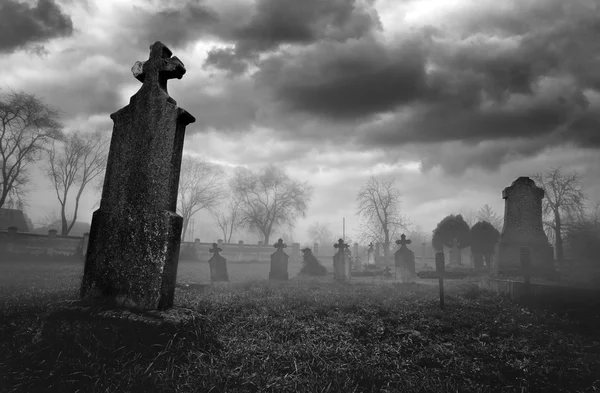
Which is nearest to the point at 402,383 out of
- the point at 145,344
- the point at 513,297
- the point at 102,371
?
the point at 145,344

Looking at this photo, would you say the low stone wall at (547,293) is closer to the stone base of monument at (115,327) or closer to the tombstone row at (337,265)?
the stone base of monument at (115,327)

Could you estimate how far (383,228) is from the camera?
35625mm

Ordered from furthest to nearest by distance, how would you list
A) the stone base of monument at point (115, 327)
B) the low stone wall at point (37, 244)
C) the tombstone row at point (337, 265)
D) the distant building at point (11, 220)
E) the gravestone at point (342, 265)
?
the distant building at point (11, 220), the low stone wall at point (37, 244), the gravestone at point (342, 265), the tombstone row at point (337, 265), the stone base of monument at point (115, 327)

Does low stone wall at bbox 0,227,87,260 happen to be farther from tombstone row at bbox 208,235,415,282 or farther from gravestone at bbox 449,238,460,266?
gravestone at bbox 449,238,460,266

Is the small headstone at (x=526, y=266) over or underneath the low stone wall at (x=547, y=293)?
over

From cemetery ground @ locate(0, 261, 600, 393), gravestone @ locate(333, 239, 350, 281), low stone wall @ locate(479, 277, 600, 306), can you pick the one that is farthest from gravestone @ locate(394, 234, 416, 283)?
cemetery ground @ locate(0, 261, 600, 393)

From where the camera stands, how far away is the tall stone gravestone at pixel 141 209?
11.8 feet

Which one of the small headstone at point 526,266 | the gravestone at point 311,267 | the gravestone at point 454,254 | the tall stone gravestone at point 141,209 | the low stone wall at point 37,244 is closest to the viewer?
the tall stone gravestone at point 141,209

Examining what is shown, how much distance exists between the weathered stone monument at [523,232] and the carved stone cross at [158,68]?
13.5m

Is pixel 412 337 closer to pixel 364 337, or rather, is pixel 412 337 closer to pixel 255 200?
pixel 364 337

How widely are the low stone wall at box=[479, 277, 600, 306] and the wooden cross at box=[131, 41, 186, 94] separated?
28.3 feet

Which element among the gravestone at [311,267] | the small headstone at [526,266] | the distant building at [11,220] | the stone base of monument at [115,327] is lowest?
the gravestone at [311,267]

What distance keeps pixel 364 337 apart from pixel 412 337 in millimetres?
678

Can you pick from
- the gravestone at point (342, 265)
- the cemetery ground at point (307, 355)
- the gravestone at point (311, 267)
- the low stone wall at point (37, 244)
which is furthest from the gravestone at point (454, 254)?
the low stone wall at point (37, 244)
